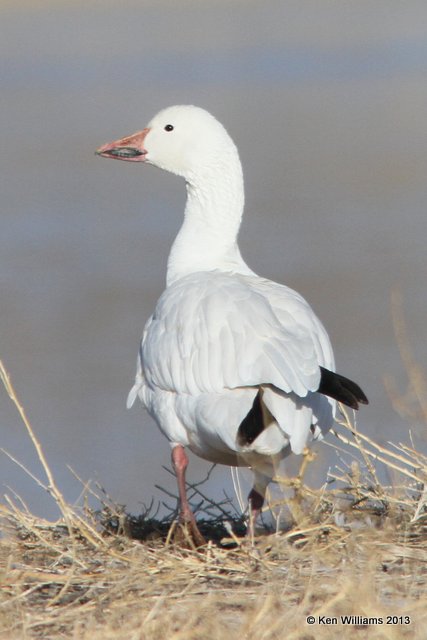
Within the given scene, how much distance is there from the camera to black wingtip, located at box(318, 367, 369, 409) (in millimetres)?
4883

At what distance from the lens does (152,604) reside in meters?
4.46

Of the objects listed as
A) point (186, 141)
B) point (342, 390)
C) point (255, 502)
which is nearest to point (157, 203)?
point (186, 141)

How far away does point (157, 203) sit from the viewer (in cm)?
1550

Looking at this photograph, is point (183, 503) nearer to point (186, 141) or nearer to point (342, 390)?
point (342, 390)

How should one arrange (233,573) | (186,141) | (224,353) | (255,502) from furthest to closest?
(186,141) < (255,502) < (224,353) < (233,573)

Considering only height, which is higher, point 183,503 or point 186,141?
point 186,141

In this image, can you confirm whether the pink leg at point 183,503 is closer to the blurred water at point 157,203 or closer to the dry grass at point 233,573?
the dry grass at point 233,573

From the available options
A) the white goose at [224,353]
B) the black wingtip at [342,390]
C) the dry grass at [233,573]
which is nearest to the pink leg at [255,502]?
the white goose at [224,353]

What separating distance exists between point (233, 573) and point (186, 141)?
2.39 metres

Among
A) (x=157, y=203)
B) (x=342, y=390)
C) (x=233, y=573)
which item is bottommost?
(x=233, y=573)

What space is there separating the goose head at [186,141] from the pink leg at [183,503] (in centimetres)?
149

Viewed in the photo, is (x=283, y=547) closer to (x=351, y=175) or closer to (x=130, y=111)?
(x=351, y=175)

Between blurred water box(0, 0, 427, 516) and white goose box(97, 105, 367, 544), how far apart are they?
0.29m

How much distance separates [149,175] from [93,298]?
4.61 meters
